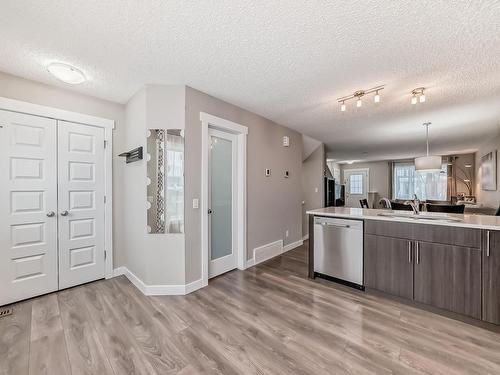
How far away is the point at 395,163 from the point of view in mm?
9352

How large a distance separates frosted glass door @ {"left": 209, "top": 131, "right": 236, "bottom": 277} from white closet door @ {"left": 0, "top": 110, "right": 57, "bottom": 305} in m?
1.88

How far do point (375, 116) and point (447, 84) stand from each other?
1193 millimetres

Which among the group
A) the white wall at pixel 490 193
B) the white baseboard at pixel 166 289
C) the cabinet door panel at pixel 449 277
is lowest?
the white baseboard at pixel 166 289

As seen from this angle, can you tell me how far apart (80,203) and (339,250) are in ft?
11.2

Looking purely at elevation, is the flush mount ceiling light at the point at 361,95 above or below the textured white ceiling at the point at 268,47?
below

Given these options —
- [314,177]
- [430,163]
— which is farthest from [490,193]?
[314,177]

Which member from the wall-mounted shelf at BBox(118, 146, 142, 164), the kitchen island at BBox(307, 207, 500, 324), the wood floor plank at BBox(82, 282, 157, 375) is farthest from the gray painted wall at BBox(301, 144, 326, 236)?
the wood floor plank at BBox(82, 282, 157, 375)

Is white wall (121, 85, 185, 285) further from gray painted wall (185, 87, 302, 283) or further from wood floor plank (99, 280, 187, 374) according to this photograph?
wood floor plank (99, 280, 187, 374)

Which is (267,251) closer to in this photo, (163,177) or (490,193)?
(163,177)

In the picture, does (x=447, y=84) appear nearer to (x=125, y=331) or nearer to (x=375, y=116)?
(x=375, y=116)

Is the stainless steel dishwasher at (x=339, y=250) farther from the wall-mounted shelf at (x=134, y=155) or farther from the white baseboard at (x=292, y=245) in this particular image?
the wall-mounted shelf at (x=134, y=155)

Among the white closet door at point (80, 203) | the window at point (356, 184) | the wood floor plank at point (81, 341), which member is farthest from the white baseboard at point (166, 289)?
the window at point (356, 184)

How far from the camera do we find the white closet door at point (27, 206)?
2.38m

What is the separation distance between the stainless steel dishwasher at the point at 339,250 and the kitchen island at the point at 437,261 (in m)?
0.07
